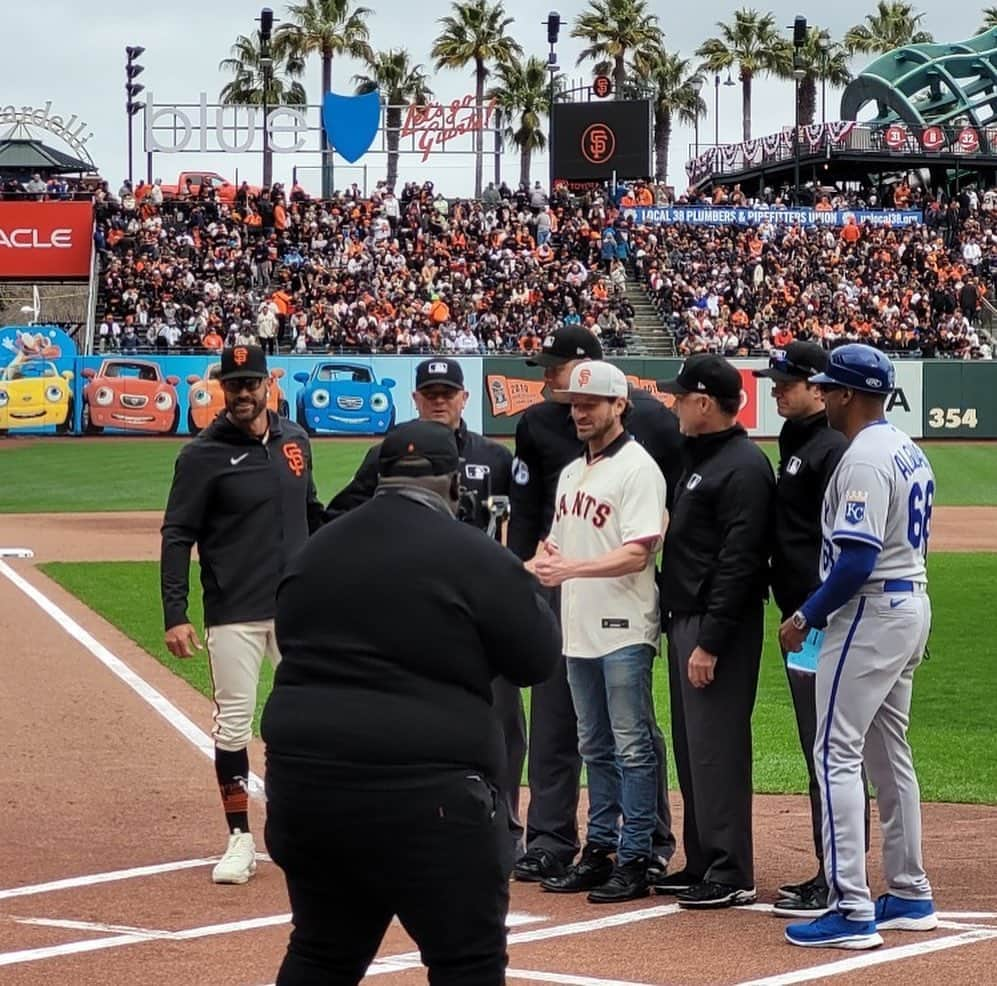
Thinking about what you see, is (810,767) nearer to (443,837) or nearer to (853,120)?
(443,837)

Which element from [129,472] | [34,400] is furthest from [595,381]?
[34,400]

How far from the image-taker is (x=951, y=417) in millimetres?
39438

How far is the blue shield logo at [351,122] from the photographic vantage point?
46.9 m

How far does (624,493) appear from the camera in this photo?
21.9 feet

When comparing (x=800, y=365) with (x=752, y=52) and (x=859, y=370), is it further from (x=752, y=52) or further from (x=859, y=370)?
(x=752, y=52)

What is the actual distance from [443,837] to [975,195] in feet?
173

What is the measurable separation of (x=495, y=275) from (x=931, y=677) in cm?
3124

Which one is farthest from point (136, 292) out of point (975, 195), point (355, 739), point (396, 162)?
point (355, 739)

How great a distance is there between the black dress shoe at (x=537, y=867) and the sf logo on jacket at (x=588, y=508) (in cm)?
143

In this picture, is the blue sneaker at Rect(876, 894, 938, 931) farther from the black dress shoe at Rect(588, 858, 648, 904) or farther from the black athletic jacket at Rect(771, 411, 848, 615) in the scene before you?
the black athletic jacket at Rect(771, 411, 848, 615)

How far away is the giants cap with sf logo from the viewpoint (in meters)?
6.64

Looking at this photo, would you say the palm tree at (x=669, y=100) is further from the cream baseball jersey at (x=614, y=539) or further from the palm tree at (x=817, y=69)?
the cream baseball jersey at (x=614, y=539)

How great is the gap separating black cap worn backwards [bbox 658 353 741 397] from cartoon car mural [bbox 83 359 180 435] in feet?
104

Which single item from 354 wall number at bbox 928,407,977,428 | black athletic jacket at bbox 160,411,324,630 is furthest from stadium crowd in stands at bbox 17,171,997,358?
black athletic jacket at bbox 160,411,324,630
